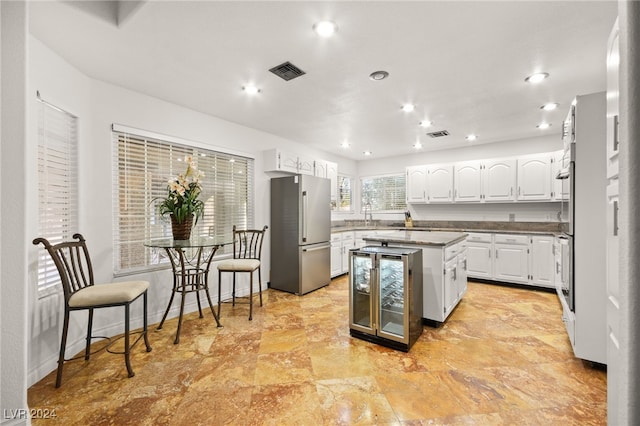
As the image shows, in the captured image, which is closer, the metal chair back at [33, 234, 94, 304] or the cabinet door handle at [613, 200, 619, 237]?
the cabinet door handle at [613, 200, 619, 237]

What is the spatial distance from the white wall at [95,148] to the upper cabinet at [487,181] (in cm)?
377

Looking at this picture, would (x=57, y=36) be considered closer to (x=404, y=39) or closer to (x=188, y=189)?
(x=188, y=189)

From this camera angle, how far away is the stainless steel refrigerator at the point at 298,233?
4070 millimetres

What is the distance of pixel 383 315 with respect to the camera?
2.64 meters

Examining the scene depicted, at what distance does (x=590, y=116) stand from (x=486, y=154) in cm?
327

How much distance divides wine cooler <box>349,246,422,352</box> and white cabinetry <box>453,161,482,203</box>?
3.01m

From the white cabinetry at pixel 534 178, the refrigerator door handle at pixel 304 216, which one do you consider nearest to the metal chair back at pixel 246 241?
the refrigerator door handle at pixel 304 216

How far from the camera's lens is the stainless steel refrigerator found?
407 cm

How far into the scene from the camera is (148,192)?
3.06 m

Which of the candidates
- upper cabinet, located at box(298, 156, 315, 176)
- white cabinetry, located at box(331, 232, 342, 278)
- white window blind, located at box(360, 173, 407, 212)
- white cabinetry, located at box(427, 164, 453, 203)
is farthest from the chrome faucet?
upper cabinet, located at box(298, 156, 315, 176)

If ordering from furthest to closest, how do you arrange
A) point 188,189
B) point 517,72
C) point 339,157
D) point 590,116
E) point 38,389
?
point 339,157
point 188,189
point 517,72
point 590,116
point 38,389

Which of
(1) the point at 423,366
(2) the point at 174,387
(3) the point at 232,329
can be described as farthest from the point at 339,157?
(2) the point at 174,387

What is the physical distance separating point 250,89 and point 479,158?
4.42 meters

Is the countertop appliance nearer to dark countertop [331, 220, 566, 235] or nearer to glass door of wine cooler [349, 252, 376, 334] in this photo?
glass door of wine cooler [349, 252, 376, 334]
